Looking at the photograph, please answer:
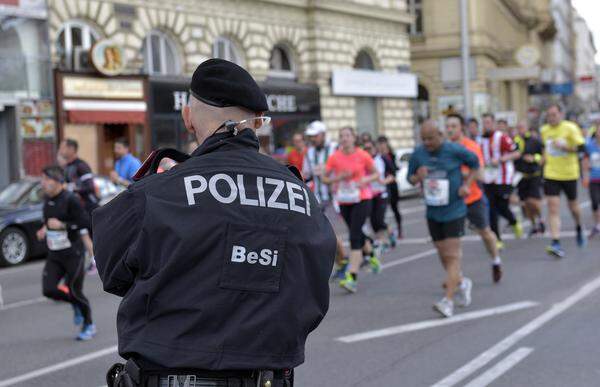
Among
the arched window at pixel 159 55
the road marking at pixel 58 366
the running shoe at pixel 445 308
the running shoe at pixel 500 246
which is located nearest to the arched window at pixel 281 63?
the arched window at pixel 159 55

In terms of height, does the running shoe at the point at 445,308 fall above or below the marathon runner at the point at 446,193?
below

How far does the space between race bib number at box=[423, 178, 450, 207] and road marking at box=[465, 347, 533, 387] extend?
2065 mm

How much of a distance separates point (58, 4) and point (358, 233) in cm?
1527

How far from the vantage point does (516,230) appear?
47.2ft

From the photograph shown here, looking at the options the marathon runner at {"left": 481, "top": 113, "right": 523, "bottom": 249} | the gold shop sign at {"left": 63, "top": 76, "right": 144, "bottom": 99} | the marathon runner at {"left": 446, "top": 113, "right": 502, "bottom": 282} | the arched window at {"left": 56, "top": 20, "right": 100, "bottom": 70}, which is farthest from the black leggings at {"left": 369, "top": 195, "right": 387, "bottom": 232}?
the arched window at {"left": 56, "top": 20, "right": 100, "bottom": 70}

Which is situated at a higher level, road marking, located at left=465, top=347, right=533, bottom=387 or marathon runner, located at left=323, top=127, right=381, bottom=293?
marathon runner, located at left=323, top=127, right=381, bottom=293

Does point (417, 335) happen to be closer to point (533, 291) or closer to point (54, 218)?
point (533, 291)

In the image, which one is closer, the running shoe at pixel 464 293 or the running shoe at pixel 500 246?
the running shoe at pixel 464 293

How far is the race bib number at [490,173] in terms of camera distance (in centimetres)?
1353

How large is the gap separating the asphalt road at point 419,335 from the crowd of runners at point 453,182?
0.38 metres

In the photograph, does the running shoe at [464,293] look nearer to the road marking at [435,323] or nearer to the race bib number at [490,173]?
the road marking at [435,323]

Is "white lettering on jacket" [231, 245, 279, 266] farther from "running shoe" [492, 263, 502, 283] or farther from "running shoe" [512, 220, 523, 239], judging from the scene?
"running shoe" [512, 220, 523, 239]

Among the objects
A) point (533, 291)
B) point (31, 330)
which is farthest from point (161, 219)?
point (533, 291)

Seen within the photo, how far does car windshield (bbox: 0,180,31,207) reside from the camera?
1520cm
